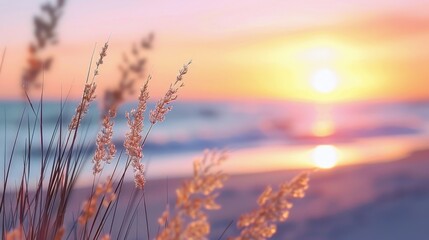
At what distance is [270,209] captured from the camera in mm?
2133

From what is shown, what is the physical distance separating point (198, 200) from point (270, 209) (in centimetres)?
20

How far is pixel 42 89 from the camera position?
3467 millimetres

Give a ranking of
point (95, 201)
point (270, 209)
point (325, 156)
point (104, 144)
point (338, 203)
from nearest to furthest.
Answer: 1. point (270, 209)
2. point (95, 201)
3. point (104, 144)
4. point (338, 203)
5. point (325, 156)

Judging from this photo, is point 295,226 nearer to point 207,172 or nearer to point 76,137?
point 76,137

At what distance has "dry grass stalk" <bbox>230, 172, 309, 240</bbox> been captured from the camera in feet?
6.95

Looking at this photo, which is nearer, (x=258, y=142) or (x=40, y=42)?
(x=40, y=42)

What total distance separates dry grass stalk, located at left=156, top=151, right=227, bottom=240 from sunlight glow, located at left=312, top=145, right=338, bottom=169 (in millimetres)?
14706

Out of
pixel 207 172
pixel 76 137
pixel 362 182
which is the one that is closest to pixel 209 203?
pixel 207 172

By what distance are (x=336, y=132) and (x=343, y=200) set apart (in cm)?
1606

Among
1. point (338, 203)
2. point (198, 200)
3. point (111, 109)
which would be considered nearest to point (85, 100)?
point (111, 109)

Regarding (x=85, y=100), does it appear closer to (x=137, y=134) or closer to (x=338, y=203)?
(x=137, y=134)

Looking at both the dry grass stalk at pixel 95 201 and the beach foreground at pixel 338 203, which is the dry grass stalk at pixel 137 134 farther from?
the beach foreground at pixel 338 203

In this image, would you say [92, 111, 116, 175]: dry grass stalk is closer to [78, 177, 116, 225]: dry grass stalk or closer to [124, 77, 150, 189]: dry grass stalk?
[124, 77, 150, 189]: dry grass stalk

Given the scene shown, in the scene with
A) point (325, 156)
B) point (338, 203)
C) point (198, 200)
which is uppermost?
point (325, 156)
